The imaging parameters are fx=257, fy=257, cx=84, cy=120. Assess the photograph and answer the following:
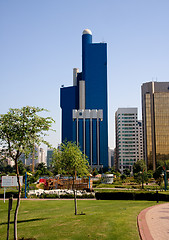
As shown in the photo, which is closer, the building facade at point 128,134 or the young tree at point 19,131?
the young tree at point 19,131

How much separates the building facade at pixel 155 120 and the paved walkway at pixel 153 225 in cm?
13160

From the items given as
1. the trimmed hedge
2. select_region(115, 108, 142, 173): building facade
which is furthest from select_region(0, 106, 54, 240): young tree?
select_region(115, 108, 142, 173): building facade

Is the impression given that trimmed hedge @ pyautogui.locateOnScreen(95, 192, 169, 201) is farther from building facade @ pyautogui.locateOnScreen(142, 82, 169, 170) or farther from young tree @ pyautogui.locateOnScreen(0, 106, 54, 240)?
building facade @ pyautogui.locateOnScreen(142, 82, 169, 170)

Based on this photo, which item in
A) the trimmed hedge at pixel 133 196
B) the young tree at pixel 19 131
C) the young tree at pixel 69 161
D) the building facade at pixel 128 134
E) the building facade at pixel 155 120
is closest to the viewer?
the young tree at pixel 19 131

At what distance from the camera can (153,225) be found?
1727cm

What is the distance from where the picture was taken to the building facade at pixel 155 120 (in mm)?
148750

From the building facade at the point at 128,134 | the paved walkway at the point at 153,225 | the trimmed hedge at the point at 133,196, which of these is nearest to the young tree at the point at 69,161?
the paved walkway at the point at 153,225

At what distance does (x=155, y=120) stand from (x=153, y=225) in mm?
140378

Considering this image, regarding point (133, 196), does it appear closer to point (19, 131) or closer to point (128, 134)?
point (19, 131)

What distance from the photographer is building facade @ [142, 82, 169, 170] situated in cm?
14875

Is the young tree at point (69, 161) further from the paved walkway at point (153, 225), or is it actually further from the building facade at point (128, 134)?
the building facade at point (128, 134)

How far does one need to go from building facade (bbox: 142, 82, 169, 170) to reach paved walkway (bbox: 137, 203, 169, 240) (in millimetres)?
131596

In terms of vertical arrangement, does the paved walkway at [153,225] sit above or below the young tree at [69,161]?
below

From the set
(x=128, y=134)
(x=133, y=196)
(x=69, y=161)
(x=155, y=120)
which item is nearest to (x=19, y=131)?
(x=69, y=161)
